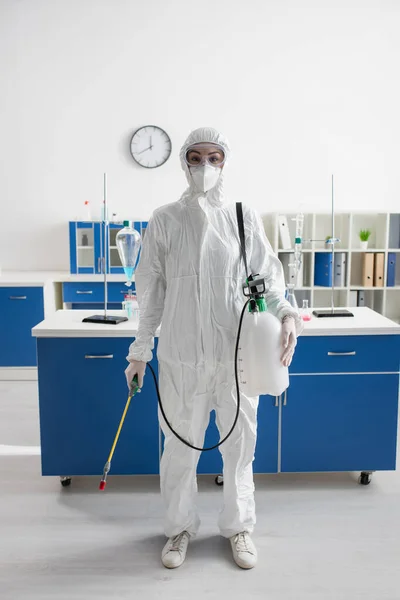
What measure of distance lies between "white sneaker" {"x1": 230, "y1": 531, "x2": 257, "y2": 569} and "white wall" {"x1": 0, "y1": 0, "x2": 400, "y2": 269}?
3.26 m

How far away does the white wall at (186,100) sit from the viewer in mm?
4605

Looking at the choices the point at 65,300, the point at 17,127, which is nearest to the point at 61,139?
the point at 17,127

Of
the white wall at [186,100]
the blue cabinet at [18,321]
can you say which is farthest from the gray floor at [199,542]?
the white wall at [186,100]

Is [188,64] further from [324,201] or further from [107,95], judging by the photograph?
[324,201]

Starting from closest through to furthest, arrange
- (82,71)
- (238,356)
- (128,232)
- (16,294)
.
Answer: (238,356) → (128,232) → (16,294) → (82,71)

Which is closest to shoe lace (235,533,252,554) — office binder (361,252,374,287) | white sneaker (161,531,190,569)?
white sneaker (161,531,190,569)

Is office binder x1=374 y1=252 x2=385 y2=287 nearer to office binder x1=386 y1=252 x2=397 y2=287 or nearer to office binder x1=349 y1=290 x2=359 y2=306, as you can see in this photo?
office binder x1=386 y1=252 x2=397 y2=287

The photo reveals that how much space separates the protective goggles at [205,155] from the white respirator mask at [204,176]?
0.07ft

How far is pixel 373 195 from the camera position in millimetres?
4832

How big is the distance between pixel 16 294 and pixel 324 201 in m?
2.63

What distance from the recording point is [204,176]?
1836 millimetres

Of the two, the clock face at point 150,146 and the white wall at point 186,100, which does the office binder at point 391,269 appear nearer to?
the white wall at point 186,100

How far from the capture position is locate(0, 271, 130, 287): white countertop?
404 cm

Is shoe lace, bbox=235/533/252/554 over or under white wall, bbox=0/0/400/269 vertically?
under
